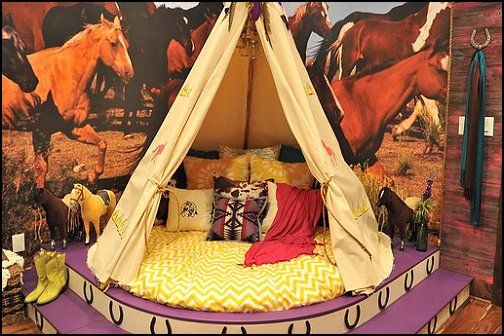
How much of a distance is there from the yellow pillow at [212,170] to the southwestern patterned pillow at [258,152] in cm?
18

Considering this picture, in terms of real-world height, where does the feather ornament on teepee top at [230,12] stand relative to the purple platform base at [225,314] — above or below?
above

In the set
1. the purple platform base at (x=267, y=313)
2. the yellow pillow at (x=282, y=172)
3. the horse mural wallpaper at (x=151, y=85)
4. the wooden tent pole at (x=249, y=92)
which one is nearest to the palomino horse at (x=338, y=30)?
the horse mural wallpaper at (x=151, y=85)

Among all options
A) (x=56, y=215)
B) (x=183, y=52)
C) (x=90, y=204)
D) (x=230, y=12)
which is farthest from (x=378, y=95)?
(x=56, y=215)

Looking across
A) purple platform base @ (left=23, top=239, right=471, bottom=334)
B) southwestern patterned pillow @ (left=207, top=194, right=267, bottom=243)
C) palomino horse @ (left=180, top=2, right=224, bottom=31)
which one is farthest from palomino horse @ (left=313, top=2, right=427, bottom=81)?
purple platform base @ (left=23, top=239, right=471, bottom=334)

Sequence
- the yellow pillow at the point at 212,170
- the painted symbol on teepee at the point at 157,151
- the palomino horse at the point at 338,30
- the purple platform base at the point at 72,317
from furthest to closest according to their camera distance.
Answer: the yellow pillow at the point at 212,170 < the palomino horse at the point at 338,30 < the painted symbol on teepee at the point at 157,151 < the purple platform base at the point at 72,317

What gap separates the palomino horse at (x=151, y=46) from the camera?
3592 mm

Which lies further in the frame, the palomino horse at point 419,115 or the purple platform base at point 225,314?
the palomino horse at point 419,115

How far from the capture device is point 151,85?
147 inches

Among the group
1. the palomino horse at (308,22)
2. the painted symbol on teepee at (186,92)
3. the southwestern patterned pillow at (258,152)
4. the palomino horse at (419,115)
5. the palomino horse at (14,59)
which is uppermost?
the palomino horse at (308,22)

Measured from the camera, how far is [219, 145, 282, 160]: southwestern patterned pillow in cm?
389

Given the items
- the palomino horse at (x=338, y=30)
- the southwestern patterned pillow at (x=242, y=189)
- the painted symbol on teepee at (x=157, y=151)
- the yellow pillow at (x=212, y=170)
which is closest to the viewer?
the painted symbol on teepee at (x=157, y=151)

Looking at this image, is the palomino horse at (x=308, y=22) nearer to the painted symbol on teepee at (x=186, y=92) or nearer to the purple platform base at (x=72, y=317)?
the painted symbol on teepee at (x=186, y=92)

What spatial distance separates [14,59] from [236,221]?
5.83 feet

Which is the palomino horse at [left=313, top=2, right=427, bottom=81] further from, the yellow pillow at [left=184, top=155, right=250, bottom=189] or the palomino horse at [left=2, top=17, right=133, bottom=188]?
the palomino horse at [left=2, top=17, right=133, bottom=188]
